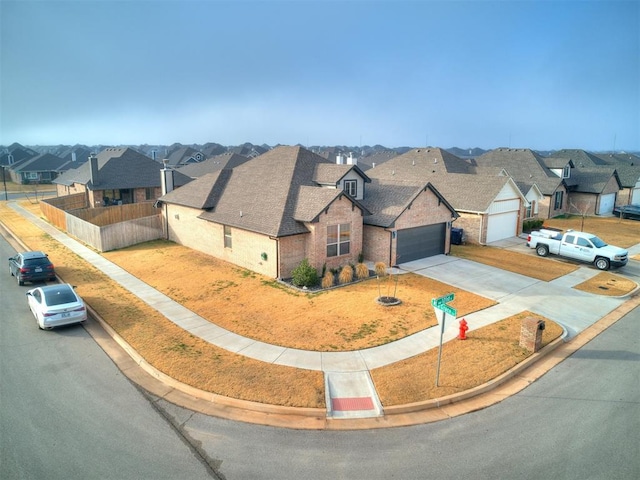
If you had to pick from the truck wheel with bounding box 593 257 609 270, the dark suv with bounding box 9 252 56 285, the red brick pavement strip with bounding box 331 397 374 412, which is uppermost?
the dark suv with bounding box 9 252 56 285

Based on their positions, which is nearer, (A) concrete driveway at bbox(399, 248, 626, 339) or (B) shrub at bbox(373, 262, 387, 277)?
(A) concrete driveway at bbox(399, 248, 626, 339)

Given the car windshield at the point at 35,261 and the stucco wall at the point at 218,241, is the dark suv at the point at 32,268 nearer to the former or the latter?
the car windshield at the point at 35,261

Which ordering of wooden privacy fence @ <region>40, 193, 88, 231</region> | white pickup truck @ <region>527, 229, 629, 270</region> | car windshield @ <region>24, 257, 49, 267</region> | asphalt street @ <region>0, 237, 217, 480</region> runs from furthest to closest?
wooden privacy fence @ <region>40, 193, 88, 231</region> < white pickup truck @ <region>527, 229, 629, 270</region> < car windshield @ <region>24, 257, 49, 267</region> < asphalt street @ <region>0, 237, 217, 480</region>

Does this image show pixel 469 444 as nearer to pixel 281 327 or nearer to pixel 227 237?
pixel 281 327

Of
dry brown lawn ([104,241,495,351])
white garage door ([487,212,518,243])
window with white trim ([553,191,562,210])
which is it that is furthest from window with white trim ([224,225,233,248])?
window with white trim ([553,191,562,210])

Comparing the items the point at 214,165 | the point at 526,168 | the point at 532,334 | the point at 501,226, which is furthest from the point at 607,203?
the point at 214,165

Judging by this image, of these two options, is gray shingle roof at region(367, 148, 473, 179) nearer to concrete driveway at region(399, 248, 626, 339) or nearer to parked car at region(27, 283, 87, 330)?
concrete driveway at region(399, 248, 626, 339)

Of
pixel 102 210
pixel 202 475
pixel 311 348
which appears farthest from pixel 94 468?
pixel 102 210
